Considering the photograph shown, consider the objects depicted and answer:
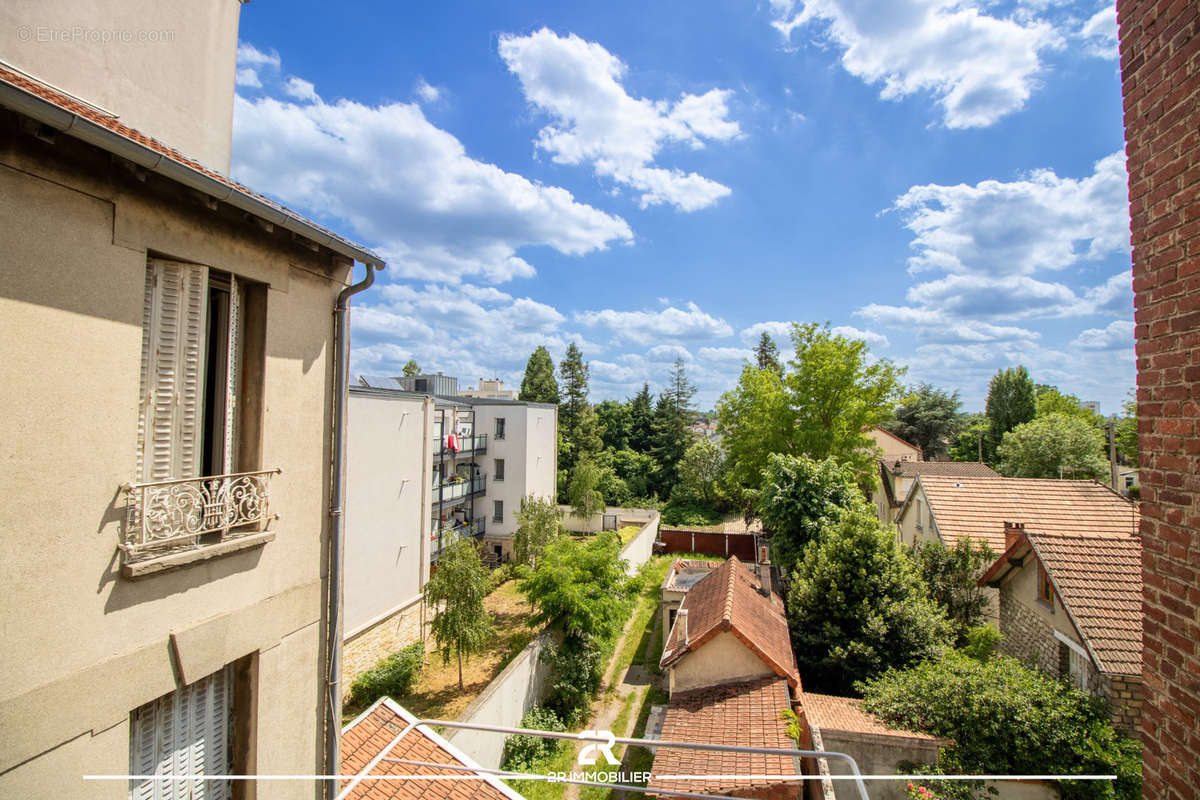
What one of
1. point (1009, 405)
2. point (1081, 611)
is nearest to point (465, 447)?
point (1081, 611)

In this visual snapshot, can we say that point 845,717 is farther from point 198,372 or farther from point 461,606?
point 198,372

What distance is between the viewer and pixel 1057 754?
8969 millimetres

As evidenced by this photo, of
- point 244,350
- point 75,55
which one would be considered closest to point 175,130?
point 75,55

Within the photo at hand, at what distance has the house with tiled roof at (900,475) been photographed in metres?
30.5

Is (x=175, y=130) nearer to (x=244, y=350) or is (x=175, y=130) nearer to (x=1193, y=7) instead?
(x=244, y=350)

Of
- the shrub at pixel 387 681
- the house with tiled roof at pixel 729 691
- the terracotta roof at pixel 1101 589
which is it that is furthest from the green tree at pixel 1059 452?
the shrub at pixel 387 681

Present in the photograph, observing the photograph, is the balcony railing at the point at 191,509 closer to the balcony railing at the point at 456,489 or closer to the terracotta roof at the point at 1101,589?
the terracotta roof at the point at 1101,589

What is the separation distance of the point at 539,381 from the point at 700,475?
66.2 feet

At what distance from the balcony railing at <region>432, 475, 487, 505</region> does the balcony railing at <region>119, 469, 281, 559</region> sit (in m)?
21.1

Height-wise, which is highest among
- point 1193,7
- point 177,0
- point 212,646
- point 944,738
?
point 177,0

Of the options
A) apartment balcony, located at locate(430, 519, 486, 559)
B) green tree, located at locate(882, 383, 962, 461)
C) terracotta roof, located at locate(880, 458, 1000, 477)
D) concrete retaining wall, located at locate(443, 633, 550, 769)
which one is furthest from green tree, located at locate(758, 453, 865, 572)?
green tree, located at locate(882, 383, 962, 461)

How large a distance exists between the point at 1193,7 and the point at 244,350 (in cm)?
598

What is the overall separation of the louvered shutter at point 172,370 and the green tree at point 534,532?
790 inches

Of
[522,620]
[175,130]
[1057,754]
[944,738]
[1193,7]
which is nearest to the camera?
[1193,7]
